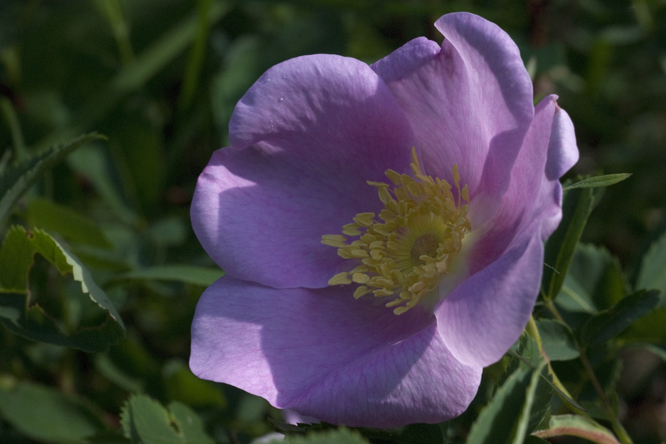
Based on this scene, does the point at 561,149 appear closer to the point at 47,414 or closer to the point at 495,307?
the point at 495,307

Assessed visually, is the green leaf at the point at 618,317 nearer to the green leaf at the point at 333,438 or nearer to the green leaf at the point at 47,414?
the green leaf at the point at 333,438

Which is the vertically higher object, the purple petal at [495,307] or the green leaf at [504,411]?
the purple petal at [495,307]

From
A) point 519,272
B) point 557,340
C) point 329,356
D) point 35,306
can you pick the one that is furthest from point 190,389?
point 519,272

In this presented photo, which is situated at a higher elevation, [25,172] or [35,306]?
[25,172]

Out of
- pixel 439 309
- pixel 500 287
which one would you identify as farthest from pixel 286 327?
pixel 500 287

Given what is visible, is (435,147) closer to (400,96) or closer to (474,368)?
(400,96)

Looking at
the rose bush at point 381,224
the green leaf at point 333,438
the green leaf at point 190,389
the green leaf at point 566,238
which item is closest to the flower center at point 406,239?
the rose bush at point 381,224
